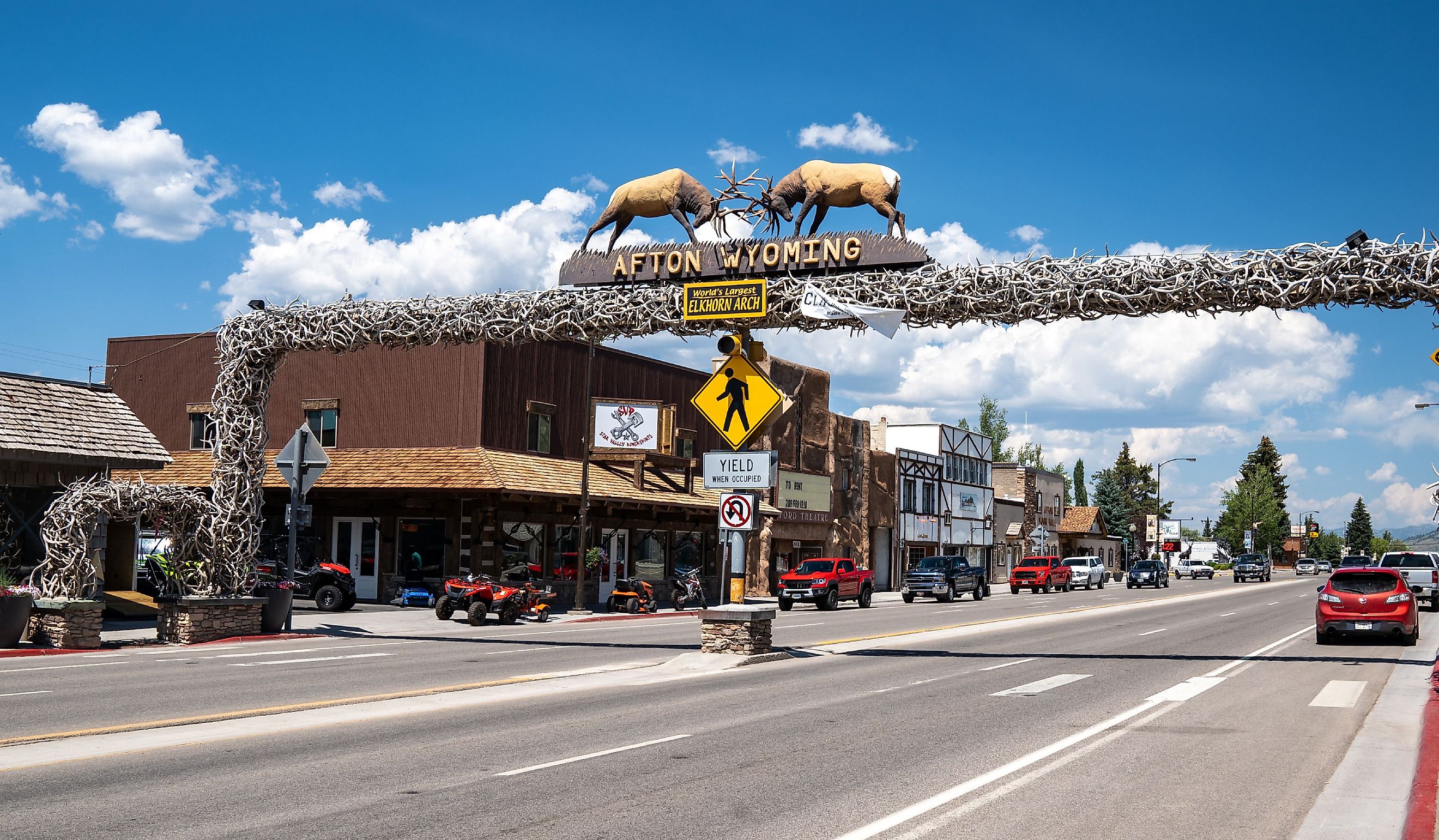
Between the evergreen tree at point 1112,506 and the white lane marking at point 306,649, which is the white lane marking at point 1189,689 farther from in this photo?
the evergreen tree at point 1112,506

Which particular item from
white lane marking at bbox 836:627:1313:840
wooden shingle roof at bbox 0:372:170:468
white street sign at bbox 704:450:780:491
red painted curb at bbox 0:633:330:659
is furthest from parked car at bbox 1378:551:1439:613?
wooden shingle roof at bbox 0:372:170:468

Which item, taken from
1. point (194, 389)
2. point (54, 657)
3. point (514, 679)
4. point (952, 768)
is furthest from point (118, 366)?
point (952, 768)

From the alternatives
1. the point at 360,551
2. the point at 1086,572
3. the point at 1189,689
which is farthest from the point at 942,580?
the point at 1189,689

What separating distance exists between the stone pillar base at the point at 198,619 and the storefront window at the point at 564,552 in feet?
49.6

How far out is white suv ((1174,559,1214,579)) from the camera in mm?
97438

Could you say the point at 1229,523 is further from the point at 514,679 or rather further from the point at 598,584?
the point at 514,679

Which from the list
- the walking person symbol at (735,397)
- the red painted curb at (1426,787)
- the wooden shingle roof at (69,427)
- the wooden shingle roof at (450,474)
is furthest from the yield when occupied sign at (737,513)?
the wooden shingle roof at (450,474)

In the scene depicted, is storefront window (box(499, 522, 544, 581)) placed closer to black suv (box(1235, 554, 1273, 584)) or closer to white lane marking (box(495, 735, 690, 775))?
white lane marking (box(495, 735, 690, 775))

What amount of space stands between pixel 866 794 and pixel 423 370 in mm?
29582

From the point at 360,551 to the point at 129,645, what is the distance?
15.4m

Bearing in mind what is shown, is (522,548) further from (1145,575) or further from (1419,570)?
(1145,575)

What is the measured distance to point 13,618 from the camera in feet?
62.3

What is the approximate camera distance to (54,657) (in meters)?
18.4

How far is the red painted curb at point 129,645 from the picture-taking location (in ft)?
61.2
